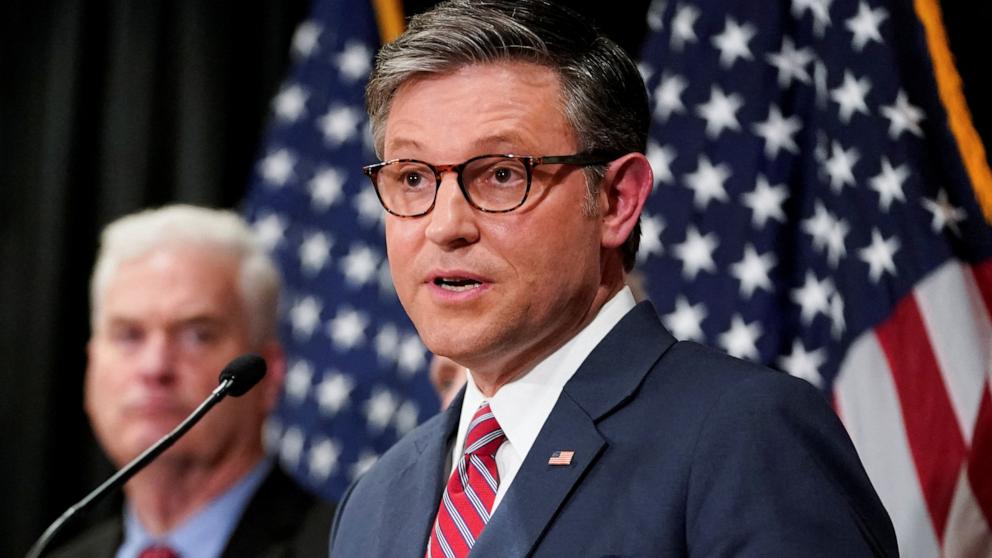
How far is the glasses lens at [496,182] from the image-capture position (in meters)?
1.77

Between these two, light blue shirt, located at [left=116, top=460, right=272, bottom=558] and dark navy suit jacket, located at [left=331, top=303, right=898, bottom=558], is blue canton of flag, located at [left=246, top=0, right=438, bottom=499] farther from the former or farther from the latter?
dark navy suit jacket, located at [left=331, top=303, right=898, bottom=558]

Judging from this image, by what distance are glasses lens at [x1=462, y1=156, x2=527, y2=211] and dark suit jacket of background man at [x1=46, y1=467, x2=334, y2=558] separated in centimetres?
138

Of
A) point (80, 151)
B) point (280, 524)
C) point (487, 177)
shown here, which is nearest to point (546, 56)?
point (487, 177)

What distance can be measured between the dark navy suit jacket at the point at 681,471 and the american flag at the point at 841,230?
1.19 meters

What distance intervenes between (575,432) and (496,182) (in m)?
0.34

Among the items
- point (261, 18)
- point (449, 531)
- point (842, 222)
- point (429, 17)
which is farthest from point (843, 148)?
point (261, 18)

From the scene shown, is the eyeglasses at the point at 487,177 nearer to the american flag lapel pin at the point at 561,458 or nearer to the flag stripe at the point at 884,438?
the american flag lapel pin at the point at 561,458

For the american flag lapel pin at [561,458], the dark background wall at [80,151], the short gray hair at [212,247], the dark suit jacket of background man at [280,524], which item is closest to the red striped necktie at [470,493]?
the american flag lapel pin at [561,458]

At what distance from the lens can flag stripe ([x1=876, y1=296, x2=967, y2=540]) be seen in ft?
9.14

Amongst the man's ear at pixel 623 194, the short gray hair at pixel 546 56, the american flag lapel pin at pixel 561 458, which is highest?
the short gray hair at pixel 546 56

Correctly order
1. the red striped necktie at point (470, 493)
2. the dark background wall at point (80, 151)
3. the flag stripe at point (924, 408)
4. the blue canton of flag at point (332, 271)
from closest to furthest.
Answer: the red striped necktie at point (470, 493)
the flag stripe at point (924, 408)
the blue canton of flag at point (332, 271)
the dark background wall at point (80, 151)

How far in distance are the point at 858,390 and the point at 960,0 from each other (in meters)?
1.09

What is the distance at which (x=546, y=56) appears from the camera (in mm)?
1833

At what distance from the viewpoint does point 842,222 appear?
10.3 feet
